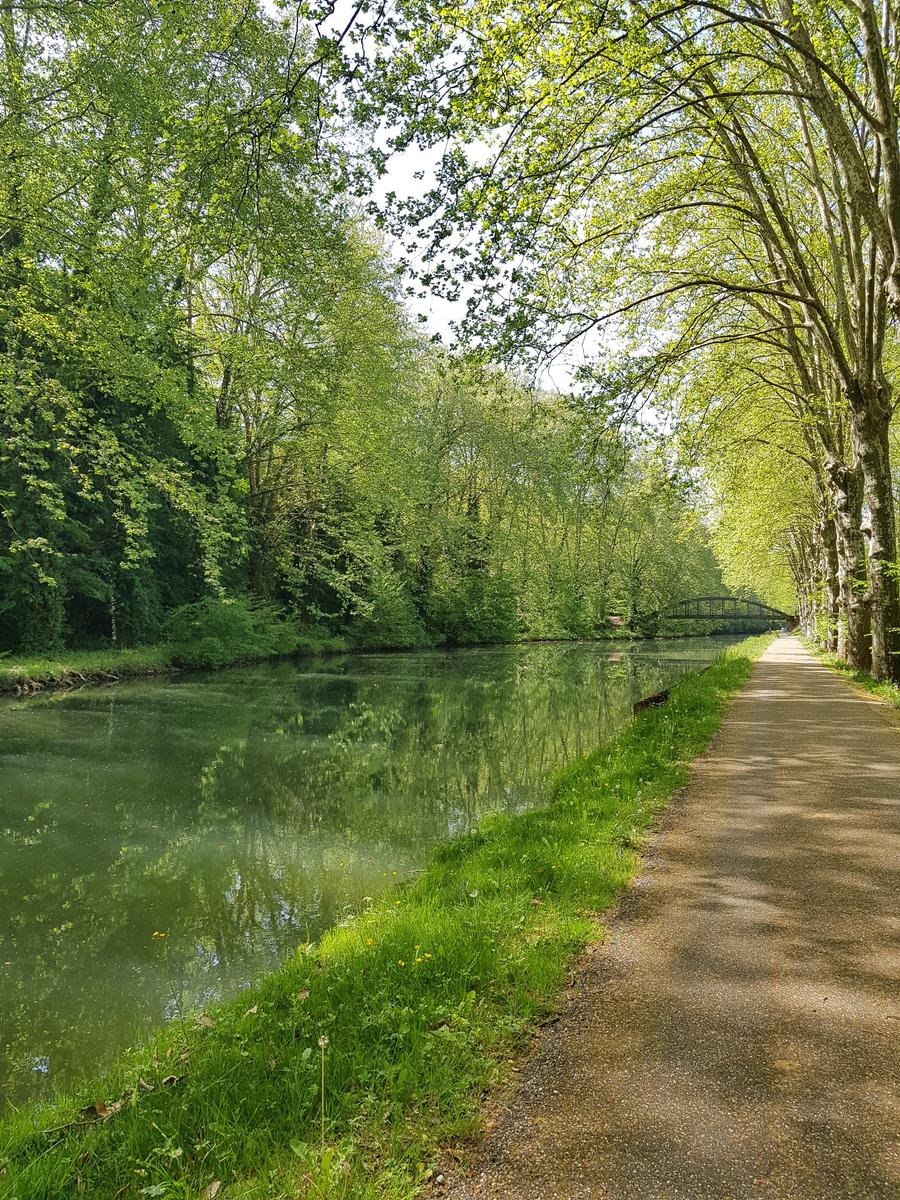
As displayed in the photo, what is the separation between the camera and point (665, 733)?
10375 millimetres

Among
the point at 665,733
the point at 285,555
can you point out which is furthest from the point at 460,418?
the point at 665,733

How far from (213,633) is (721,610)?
87.2 m

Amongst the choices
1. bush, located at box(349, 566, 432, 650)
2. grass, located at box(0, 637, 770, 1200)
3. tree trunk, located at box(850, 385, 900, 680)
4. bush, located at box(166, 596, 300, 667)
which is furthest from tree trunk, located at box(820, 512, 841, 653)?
grass, located at box(0, 637, 770, 1200)

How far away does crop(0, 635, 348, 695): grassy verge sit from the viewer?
18.8 m

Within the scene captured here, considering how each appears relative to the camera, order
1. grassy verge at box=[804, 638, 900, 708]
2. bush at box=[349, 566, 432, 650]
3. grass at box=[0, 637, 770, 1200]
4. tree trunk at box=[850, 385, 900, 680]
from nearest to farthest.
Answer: grass at box=[0, 637, 770, 1200] < grassy verge at box=[804, 638, 900, 708] < tree trunk at box=[850, 385, 900, 680] < bush at box=[349, 566, 432, 650]

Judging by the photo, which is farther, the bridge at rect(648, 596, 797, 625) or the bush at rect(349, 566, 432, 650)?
the bridge at rect(648, 596, 797, 625)

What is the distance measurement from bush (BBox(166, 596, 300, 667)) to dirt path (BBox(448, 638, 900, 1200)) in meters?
22.2

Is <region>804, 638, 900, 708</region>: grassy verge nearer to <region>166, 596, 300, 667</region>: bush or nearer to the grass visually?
the grass

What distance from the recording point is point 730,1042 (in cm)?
310

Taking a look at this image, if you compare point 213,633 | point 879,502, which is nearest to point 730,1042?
point 879,502

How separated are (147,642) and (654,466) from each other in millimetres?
18713

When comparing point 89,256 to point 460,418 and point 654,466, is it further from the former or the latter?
point 460,418

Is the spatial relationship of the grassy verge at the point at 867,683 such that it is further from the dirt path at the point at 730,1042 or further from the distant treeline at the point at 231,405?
the dirt path at the point at 730,1042

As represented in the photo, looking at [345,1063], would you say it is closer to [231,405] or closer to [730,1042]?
[730,1042]
